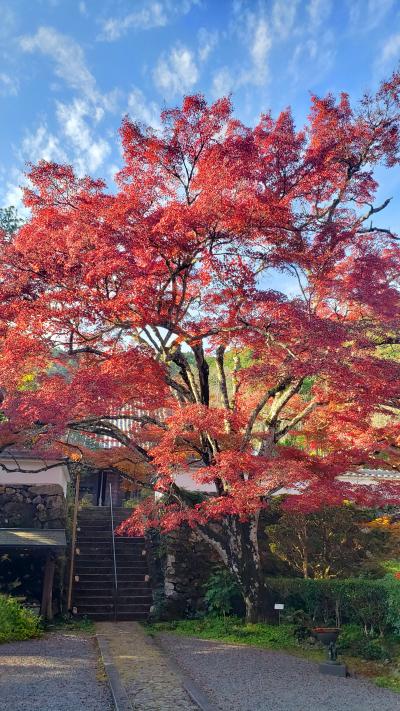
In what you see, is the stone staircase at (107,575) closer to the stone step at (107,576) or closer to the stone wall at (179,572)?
the stone step at (107,576)

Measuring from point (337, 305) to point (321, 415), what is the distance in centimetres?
275

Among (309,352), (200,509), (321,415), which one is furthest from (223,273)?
(200,509)

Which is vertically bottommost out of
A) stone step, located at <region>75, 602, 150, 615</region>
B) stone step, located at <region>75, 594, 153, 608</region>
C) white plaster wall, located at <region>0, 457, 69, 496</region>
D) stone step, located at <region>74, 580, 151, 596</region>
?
stone step, located at <region>75, 602, 150, 615</region>

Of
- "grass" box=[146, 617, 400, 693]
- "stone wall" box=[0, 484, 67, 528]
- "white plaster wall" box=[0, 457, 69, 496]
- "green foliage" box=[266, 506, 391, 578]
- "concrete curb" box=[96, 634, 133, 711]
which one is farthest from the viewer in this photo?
"stone wall" box=[0, 484, 67, 528]

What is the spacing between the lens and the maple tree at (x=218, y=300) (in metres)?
9.74

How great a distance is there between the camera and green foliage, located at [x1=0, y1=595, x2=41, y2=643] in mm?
10688

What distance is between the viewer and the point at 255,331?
35.2ft

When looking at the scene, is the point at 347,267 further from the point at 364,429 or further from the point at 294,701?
the point at 294,701

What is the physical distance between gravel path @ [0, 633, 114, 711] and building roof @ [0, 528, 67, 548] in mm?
2643

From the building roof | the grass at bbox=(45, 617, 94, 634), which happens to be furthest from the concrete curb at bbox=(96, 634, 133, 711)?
the building roof

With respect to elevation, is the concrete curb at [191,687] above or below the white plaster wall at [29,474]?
below

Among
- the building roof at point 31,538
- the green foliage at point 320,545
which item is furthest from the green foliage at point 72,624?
the green foliage at point 320,545

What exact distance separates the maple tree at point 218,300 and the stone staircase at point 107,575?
4.03m

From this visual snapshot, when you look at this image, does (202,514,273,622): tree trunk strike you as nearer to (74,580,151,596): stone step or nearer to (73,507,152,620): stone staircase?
(73,507,152,620): stone staircase
